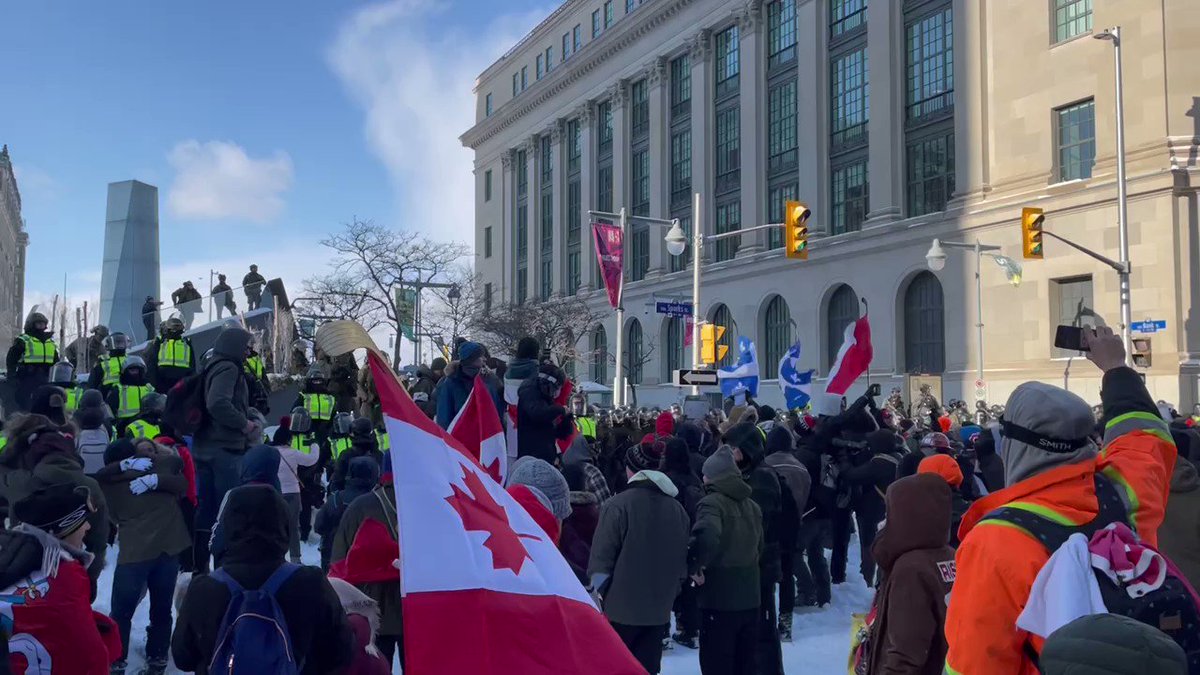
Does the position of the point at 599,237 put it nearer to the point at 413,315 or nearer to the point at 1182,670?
the point at 413,315

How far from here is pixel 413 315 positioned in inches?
1523

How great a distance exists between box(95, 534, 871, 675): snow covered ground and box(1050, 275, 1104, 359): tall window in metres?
24.7

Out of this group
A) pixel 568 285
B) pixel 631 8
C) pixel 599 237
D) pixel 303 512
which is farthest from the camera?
pixel 568 285

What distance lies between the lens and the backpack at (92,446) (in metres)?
10.3

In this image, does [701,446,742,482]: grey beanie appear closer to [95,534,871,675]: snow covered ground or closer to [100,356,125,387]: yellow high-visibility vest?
[95,534,871,675]: snow covered ground

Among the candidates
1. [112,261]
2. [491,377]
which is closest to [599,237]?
[491,377]

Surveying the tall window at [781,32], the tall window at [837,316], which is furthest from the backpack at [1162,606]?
the tall window at [781,32]

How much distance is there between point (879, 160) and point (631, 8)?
2441 centimetres

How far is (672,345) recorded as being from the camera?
55562 millimetres

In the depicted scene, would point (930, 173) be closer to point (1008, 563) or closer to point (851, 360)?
point (851, 360)

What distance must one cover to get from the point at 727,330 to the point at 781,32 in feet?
45.6

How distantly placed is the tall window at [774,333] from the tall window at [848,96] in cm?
773

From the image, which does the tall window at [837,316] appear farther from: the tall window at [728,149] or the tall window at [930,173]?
the tall window at [728,149]

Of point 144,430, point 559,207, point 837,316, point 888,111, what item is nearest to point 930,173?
point 888,111
